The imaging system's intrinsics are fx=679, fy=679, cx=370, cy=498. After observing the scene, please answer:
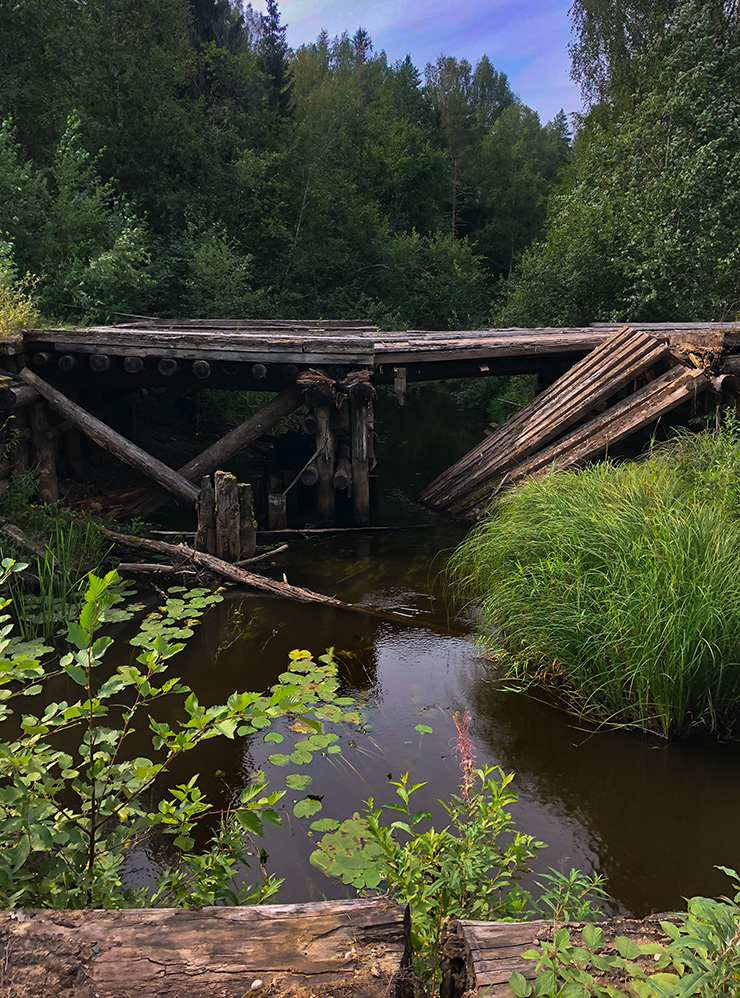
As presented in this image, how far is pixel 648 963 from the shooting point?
161 centimetres

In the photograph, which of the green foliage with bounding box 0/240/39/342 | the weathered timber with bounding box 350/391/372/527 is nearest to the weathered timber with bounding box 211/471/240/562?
the weathered timber with bounding box 350/391/372/527

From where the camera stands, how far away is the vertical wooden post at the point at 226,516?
22.5ft

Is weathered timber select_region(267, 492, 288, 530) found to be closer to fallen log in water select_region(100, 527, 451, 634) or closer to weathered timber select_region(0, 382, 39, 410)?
fallen log in water select_region(100, 527, 451, 634)

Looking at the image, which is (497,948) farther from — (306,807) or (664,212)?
(664,212)

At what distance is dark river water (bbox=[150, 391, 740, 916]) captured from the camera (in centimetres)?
326

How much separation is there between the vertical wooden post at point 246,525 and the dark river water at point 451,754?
871 mm

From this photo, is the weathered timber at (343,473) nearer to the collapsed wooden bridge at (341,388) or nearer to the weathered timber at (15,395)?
the collapsed wooden bridge at (341,388)

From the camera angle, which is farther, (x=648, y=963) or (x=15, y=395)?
(x=15, y=395)

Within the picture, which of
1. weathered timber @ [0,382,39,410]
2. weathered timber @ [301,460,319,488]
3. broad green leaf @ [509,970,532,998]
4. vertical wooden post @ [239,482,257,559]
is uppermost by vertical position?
weathered timber @ [0,382,39,410]

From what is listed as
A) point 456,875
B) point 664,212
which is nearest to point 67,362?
point 456,875

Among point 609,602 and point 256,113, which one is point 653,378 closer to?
point 609,602

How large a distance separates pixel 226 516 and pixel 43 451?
9.31 ft

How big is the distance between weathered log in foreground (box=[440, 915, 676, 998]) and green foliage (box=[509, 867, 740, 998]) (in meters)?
0.03

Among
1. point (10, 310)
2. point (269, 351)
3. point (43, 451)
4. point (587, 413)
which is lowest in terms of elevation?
point (43, 451)
